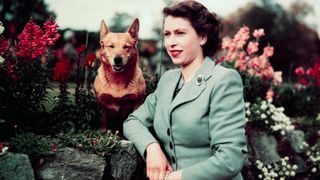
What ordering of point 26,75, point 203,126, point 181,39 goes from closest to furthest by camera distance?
point 203,126 < point 181,39 < point 26,75

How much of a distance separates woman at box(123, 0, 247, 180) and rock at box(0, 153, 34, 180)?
786mm

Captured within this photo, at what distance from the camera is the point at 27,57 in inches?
146

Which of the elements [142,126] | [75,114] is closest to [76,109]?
[75,114]

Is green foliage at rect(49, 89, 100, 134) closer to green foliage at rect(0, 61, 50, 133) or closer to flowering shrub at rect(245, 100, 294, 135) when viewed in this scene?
green foliage at rect(0, 61, 50, 133)

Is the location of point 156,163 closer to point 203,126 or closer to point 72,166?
point 203,126

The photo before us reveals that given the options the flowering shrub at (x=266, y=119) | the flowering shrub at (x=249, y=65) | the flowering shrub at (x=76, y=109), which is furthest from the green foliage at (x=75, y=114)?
the flowering shrub at (x=249, y=65)

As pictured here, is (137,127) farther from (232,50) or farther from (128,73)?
(232,50)

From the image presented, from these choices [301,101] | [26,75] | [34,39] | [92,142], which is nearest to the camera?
[92,142]

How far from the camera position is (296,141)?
20.9 ft

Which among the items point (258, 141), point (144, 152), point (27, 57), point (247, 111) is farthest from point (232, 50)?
point (144, 152)

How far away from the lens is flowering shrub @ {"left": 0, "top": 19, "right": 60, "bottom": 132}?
3.56 meters

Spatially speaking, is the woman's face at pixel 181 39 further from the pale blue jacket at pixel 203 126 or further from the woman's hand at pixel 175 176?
the woman's hand at pixel 175 176

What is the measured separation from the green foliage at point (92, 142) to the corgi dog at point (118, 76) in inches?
10.9

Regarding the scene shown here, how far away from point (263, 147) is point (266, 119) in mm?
459
